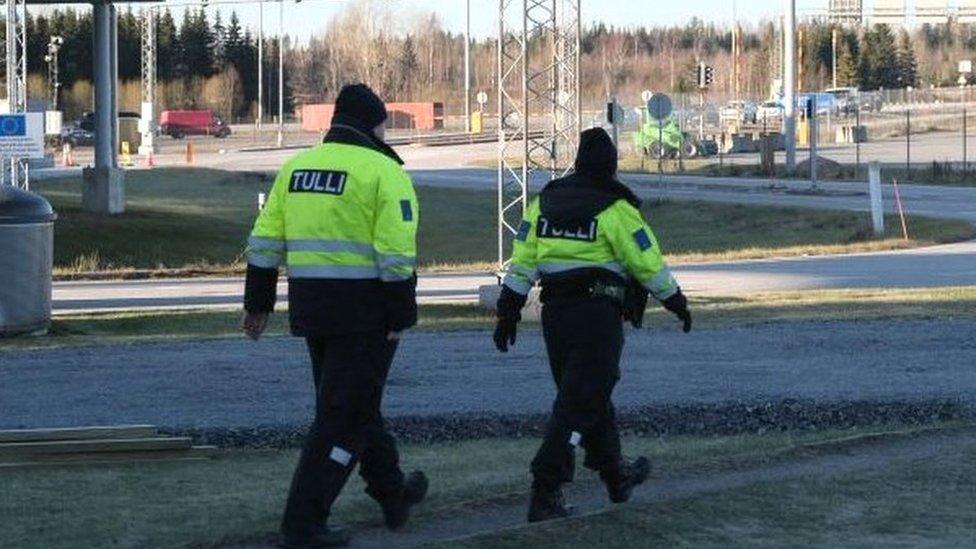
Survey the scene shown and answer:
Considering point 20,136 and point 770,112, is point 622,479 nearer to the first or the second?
point 20,136

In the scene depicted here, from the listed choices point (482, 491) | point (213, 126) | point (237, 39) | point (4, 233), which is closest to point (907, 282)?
point (4, 233)

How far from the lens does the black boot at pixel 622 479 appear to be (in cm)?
851

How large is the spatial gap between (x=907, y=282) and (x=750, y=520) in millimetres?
19256

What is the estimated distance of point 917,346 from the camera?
16.8 metres

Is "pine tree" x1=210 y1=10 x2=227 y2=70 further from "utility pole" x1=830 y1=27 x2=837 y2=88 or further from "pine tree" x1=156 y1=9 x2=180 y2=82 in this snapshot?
"utility pole" x1=830 y1=27 x2=837 y2=88

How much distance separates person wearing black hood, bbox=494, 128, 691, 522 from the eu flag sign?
26.5 meters

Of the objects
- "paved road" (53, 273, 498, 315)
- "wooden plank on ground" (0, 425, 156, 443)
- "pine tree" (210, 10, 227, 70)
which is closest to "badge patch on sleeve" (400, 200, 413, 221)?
"wooden plank on ground" (0, 425, 156, 443)

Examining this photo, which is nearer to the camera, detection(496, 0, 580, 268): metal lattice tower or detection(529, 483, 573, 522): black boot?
detection(529, 483, 573, 522): black boot

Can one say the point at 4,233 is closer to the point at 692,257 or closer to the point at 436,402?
the point at 436,402

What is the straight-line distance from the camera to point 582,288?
27.1 feet

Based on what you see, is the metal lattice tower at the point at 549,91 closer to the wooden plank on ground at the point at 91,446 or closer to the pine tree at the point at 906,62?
the wooden plank on ground at the point at 91,446

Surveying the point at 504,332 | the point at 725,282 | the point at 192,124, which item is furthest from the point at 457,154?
the point at 504,332

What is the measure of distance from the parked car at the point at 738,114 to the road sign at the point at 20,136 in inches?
2353

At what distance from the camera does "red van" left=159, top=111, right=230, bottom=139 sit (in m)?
110
